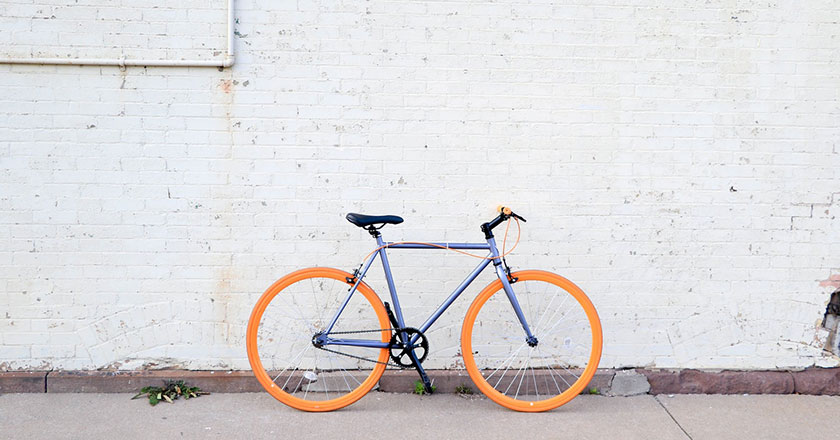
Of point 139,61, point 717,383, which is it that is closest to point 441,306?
point 717,383

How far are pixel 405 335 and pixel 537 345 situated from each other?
2.85 feet

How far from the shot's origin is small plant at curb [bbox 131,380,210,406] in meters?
4.14

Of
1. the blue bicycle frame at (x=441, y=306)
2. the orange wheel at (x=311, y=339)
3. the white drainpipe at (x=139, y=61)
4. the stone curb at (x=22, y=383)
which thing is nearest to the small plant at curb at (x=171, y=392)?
the orange wheel at (x=311, y=339)

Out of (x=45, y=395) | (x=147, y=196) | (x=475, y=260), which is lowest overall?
(x=45, y=395)

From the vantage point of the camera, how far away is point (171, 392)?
13.7ft

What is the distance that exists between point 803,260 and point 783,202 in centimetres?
40

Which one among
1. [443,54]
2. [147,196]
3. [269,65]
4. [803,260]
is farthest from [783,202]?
[147,196]

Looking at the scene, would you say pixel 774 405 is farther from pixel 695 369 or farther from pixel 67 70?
pixel 67 70

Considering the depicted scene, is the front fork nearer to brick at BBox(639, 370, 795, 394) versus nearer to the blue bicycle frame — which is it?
the blue bicycle frame

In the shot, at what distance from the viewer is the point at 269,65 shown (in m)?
4.14

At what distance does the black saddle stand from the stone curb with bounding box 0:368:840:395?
3.44 ft

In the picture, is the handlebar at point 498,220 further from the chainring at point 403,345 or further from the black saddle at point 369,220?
the chainring at point 403,345

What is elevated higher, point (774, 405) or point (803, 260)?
point (803, 260)

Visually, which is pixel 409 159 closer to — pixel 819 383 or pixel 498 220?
pixel 498 220
